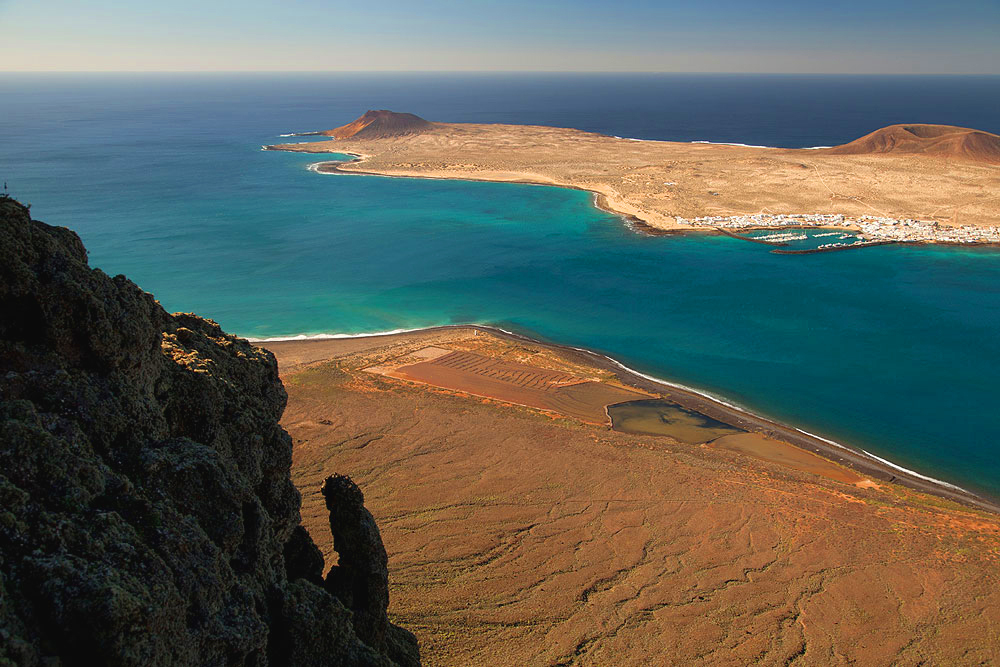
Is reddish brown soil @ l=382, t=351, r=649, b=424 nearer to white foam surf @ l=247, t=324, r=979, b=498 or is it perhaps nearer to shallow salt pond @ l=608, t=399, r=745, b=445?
shallow salt pond @ l=608, t=399, r=745, b=445

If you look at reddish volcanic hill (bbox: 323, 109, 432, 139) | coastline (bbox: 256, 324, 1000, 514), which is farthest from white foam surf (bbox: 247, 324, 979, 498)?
reddish volcanic hill (bbox: 323, 109, 432, 139)

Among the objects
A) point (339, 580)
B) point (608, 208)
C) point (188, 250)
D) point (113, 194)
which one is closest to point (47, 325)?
point (339, 580)

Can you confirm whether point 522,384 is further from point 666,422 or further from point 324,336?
point 324,336

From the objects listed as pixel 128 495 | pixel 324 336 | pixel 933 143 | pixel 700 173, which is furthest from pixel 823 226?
pixel 128 495

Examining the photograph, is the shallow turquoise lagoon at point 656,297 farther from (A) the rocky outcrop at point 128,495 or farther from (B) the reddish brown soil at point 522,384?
(A) the rocky outcrop at point 128,495

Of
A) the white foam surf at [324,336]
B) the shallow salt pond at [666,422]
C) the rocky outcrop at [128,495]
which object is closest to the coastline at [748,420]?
the white foam surf at [324,336]

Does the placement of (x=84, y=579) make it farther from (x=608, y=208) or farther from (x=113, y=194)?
(x=113, y=194)
